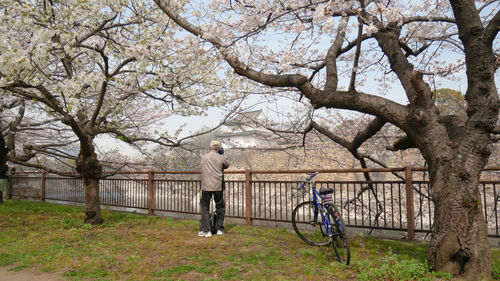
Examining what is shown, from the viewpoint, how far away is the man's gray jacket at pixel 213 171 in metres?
6.49

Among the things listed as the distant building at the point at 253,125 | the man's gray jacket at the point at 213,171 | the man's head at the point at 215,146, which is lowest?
the man's gray jacket at the point at 213,171

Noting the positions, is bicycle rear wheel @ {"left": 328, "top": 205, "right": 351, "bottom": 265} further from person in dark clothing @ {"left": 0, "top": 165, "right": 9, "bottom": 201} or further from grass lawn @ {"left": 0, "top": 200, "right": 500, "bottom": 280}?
person in dark clothing @ {"left": 0, "top": 165, "right": 9, "bottom": 201}

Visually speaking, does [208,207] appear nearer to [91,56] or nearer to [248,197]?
[248,197]

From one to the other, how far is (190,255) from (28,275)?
2.10 m

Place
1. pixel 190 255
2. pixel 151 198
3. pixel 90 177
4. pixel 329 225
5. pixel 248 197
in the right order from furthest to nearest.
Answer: pixel 151 198
pixel 90 177
pixel 248 197
pixel 190 255
pixel 329 225

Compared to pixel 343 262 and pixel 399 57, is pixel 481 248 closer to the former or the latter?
pixel 343 262

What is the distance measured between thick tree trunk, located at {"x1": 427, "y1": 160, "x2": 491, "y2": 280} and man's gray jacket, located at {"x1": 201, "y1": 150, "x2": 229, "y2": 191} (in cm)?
386

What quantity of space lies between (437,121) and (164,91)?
6783 millimetres

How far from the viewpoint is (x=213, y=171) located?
6.52 meters

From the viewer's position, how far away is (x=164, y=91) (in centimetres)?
895

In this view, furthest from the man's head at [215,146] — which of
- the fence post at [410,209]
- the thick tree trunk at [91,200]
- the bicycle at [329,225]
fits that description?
the fence post at [410,209]

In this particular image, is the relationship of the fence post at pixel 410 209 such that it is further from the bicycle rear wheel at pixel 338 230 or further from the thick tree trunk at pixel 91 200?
the thick tree trunk at pixel 91 200

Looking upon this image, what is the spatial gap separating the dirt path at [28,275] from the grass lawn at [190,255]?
4.3 inches

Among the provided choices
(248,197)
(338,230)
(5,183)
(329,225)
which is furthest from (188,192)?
(5,183)
